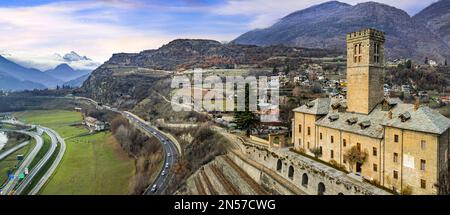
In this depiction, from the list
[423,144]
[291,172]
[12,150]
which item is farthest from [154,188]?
[12,150]

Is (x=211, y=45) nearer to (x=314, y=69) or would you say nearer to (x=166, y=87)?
(x=166, y=87)

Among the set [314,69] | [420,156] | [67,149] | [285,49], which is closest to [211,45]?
[285,49]

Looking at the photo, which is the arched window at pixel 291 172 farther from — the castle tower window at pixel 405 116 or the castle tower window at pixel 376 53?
the castle tower window at pixel 376 53

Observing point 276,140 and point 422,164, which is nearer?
point 422,164

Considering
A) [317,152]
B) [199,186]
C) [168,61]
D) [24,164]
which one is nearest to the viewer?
[317,152]

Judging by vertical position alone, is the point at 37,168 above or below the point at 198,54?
below

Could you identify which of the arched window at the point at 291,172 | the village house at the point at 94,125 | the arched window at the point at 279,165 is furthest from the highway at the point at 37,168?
the arched window at the point at 291,172

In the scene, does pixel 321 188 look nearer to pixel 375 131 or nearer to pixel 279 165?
pixel 375 131

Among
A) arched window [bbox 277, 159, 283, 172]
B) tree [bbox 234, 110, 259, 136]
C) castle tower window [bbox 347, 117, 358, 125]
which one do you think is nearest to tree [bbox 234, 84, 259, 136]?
tree [bbox 234, 110, 259, 136]
